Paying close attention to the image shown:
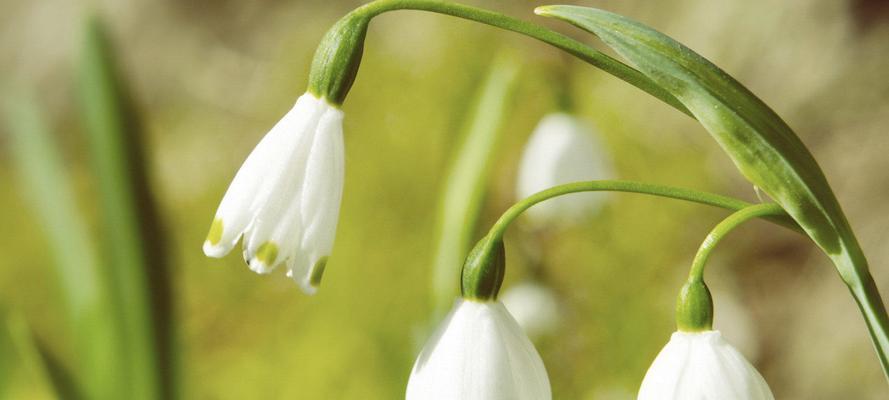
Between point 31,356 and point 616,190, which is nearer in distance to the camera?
point 616,190

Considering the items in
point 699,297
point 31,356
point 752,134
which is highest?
point 752,134

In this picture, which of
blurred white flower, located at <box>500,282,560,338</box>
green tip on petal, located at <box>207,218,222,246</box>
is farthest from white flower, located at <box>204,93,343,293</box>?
blurred white flower, located at <box>500,282,560,338</box>

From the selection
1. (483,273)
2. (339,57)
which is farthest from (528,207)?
(339,57)

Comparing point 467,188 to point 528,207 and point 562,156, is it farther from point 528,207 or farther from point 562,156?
point 528,207

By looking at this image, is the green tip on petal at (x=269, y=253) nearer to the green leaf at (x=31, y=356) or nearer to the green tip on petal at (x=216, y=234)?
the green tip on petal at (x=216, y=234)

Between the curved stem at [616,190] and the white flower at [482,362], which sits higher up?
the curved stem at [616,190]

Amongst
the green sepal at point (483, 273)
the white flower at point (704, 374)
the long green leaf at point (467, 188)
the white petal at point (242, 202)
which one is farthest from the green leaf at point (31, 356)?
the white flower at point (704, 374)

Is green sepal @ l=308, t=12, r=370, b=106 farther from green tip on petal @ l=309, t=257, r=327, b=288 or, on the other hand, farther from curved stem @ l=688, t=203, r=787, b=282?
curved stem @ l=688, t=203, r=787, b=282
